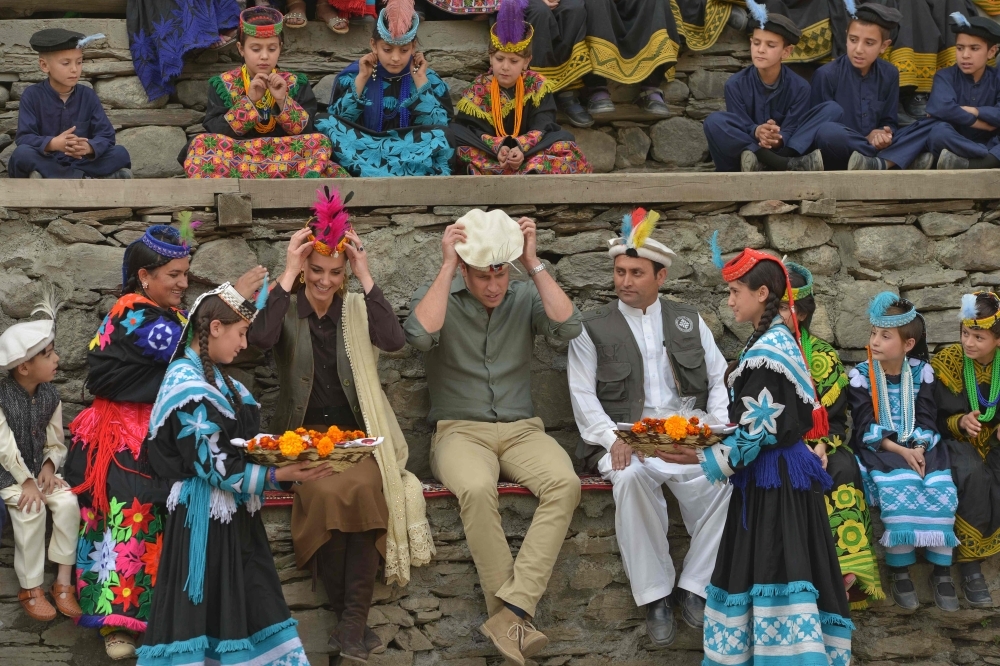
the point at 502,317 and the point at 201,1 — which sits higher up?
the point at 201,1

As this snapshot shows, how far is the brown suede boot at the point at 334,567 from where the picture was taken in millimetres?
4930

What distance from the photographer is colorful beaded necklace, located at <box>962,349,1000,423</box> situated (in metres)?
5.47

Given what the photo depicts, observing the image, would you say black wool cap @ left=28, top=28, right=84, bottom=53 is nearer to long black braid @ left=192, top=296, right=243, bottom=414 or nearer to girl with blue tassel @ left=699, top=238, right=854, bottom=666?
long black braid @ left=192, top=296, right=243, bottom=414

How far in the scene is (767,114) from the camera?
22.1 feet

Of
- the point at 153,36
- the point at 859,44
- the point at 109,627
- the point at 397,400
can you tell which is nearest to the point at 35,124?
the point at 153,36

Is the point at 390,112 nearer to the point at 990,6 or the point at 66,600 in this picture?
the point at 66,600

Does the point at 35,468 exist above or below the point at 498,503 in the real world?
above

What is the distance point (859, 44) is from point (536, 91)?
6.08ft

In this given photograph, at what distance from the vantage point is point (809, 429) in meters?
4.63

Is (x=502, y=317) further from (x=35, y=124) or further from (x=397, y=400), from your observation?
(x=35, y=124)

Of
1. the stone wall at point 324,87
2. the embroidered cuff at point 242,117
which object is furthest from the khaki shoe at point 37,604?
the stone wall at point 324,87

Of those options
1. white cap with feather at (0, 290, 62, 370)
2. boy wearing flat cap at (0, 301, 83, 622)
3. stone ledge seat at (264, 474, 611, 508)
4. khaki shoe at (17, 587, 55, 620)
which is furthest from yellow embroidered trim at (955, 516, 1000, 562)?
white cap with feather at (0, 290, 62, 370)

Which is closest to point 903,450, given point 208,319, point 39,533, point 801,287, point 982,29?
point 801,287

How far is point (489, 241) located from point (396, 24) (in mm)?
1462
